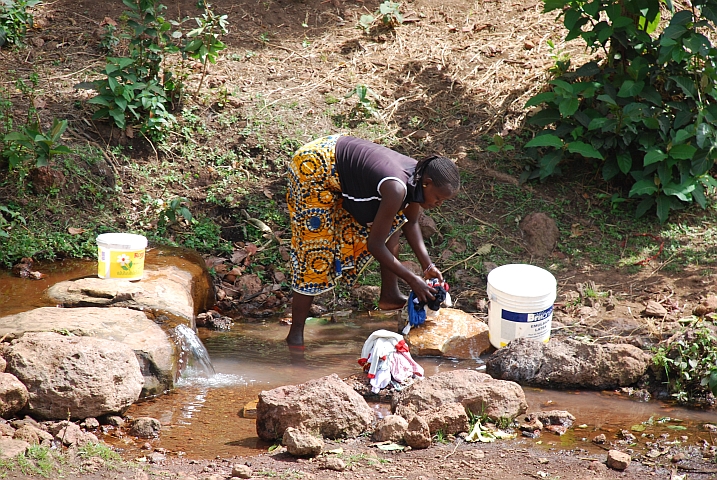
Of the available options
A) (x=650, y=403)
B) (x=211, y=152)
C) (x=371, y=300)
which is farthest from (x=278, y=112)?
(x=650, y=403)

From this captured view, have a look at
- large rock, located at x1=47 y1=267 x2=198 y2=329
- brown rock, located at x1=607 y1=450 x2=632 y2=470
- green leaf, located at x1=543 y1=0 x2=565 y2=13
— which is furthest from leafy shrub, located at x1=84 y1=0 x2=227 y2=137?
brown rock, located at x1=607 y1=450 x2=632 y2=470

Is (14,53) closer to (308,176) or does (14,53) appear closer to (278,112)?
(278,112)

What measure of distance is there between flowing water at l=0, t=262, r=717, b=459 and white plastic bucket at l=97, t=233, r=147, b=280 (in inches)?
16.6

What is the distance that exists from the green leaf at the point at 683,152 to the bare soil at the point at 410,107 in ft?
2.24

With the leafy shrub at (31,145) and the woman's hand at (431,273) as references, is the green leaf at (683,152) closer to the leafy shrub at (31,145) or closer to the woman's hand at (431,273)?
the woman's hand at (431,273)

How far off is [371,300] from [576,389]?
5.71 ft

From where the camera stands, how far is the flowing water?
3.46 m

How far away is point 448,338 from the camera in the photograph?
15.3 ft

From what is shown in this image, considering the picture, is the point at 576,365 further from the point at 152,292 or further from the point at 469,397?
the point at 152,292

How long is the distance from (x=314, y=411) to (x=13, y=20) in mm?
5490

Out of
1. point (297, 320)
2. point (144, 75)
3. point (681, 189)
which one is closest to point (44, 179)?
point (144, 75)

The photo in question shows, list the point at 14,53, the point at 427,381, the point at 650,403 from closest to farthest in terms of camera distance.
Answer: the point at 427,381, the point at 650,403, the point at 14,53

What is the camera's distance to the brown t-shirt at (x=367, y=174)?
416 centimetres

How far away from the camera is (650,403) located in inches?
157
